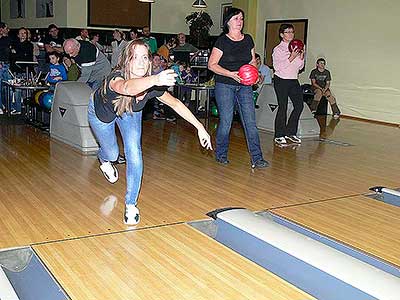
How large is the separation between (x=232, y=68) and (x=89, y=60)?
1.59 m

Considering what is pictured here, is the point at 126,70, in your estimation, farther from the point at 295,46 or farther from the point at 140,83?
the point at 295,46

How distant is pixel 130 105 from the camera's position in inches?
101

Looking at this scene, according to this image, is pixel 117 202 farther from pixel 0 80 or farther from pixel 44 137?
pixel 0 80

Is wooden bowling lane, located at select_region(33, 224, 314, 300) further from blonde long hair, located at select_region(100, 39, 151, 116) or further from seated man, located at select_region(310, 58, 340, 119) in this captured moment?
seated man, located at select_region(310, 58, 340, 119)

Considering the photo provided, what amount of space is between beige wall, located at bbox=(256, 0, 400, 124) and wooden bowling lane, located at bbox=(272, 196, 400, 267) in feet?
15.5

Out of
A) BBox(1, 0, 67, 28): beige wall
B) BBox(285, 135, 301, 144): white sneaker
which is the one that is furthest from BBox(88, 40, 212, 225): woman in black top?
BBox(1, 0, 67, 28): beige wall

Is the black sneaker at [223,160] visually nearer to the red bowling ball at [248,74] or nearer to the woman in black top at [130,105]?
the red bowling ball at [248,74]

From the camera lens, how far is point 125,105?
2.55m

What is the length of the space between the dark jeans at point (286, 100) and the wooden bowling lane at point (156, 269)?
8.90ft

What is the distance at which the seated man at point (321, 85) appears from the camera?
838cm

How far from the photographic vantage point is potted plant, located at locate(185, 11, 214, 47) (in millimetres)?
10188

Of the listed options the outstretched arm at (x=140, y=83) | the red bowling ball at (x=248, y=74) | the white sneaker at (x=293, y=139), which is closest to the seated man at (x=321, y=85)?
the white sneaker at (x=293, y=139)

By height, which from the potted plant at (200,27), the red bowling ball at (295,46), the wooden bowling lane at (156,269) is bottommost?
the wooden bowling lane at (156,269)

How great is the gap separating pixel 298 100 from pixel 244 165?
114cm
